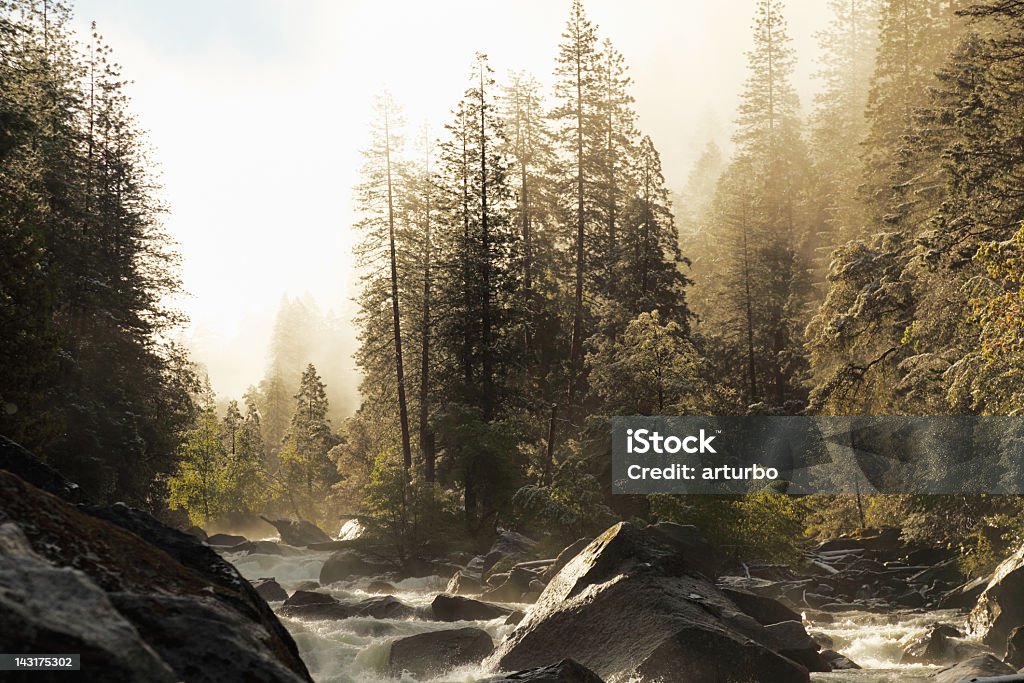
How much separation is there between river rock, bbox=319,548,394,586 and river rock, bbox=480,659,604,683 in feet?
71.0

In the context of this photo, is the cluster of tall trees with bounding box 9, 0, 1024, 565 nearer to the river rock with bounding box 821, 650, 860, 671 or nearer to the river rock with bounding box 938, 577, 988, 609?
the river rock with bounding box 938, 577, 988, 609

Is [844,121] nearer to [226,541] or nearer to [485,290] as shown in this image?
[485,290]

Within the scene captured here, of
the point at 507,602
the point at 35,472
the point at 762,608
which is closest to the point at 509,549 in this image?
the point at 507,602

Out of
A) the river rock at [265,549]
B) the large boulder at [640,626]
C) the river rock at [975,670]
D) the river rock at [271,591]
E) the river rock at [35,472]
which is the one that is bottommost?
the river rock at [265,549]

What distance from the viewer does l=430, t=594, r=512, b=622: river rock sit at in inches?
706

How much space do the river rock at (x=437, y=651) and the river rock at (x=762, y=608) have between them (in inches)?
190

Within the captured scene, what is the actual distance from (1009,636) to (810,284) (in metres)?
35.0

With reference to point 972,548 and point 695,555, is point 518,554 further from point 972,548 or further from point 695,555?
point 972,548

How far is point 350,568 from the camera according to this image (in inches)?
1153

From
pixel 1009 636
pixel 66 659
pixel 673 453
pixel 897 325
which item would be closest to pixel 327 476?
pixel 673 453

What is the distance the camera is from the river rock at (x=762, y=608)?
602 inches

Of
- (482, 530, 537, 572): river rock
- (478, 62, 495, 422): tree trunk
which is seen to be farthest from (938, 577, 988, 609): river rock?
(478, 62, 495, 422): tree trunk

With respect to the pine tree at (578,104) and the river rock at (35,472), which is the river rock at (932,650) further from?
the pine tree at (578,104)
